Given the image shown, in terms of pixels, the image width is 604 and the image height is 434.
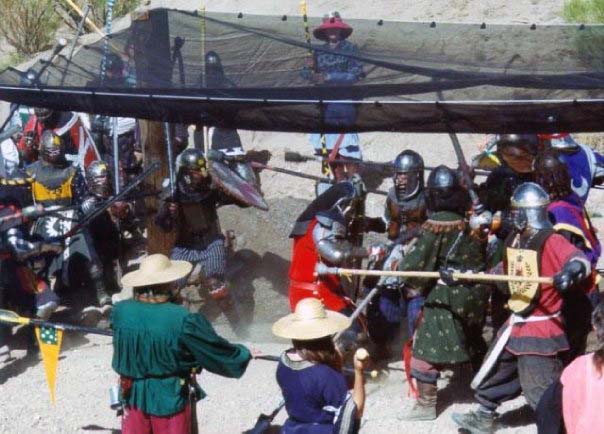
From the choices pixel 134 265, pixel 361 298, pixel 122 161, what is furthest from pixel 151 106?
pixel 122 161

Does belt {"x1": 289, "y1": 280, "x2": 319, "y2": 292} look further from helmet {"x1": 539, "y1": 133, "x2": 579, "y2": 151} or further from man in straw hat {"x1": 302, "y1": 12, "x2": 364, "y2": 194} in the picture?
helmet {"x1": 539, "y1": 133, "x2": 579, "y2": 151}

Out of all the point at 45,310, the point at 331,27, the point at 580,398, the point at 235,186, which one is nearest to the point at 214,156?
the point at 235,186

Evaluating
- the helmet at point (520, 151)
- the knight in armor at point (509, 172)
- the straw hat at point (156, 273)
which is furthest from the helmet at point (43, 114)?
the straw hat at point (156, 273)

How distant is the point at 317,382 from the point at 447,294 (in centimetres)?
230

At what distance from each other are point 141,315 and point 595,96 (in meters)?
2.77

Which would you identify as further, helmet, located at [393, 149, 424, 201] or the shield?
the shield

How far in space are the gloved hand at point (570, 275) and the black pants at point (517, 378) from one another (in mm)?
557

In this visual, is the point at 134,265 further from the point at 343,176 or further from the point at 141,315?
the point at 141,315

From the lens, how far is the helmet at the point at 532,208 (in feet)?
23.0

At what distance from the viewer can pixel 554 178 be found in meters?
7.67

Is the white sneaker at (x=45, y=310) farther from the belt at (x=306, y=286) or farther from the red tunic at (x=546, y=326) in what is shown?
the red tunic at (x=546, y=326)

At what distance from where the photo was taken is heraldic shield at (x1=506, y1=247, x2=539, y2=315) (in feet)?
22.9

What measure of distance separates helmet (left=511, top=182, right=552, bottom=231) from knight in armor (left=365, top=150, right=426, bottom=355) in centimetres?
123

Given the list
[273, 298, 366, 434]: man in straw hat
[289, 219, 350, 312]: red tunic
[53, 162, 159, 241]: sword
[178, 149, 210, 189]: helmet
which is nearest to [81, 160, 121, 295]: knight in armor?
[53, 162, 159, 241]: sword
